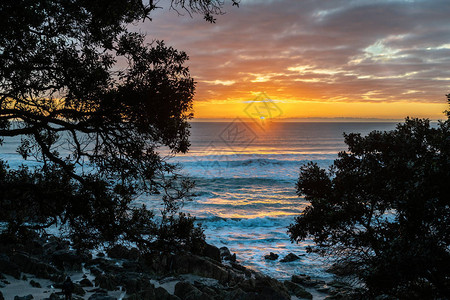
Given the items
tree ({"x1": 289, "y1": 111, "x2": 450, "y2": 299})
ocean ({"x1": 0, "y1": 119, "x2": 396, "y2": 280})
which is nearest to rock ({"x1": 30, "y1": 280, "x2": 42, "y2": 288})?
ocean ({"x1": 0, "y1": 119, "x2": 396, "y2": 280})

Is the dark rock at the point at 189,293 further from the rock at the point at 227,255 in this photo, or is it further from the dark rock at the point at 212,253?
the rock at the point at 227,255

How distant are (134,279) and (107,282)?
115 cm

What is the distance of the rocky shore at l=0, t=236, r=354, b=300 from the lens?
460 inches

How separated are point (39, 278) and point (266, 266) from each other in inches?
458

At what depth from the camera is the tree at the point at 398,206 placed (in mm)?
6781

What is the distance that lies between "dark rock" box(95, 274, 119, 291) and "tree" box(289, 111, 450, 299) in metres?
7.70

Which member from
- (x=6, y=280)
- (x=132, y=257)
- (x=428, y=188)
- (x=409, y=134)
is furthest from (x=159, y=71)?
(x=132, y=257)

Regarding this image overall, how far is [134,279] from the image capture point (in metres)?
13.0

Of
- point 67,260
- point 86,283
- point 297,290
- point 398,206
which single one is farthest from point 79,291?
point 398,206

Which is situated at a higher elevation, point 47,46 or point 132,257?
point 47,46

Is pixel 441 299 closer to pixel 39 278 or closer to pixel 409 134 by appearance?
pixel 409 134

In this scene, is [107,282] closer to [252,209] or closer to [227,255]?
[227,255]

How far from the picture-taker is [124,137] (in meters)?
7.87

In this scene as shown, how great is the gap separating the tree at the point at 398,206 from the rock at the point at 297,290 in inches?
151
